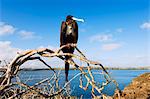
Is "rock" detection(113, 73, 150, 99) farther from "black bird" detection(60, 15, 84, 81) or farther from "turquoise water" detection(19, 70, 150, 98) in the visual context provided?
"black bird" detection(60, 15, 84, 81)

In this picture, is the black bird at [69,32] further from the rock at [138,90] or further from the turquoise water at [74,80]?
the rock at [138,90]

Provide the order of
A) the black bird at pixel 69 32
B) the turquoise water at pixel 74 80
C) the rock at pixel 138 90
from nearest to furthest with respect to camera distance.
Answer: the turquoise water at pixel 74 80, the black bird at pixel 69 32, the rock at pixel 138 90

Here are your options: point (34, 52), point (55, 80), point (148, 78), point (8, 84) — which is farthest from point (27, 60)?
point (148, 78)

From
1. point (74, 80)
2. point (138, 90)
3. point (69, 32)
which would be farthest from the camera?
point (74, 80)

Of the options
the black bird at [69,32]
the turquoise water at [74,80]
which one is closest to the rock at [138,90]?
the turquoise water at [74,80]

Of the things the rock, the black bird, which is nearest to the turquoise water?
the black bird

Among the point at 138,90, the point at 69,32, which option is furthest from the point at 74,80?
the point at 69,32

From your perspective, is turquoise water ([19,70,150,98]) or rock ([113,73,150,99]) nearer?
turquoise water ([19,70,150,98])

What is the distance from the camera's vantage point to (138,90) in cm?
608

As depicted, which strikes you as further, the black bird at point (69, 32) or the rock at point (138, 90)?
the rock at point (138, 90)

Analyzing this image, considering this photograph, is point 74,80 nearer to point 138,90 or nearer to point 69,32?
point 138,90

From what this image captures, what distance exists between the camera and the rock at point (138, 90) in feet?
19.4

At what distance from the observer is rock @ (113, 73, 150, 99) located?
590 cm

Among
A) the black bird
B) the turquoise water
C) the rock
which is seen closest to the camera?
the turquoise water
